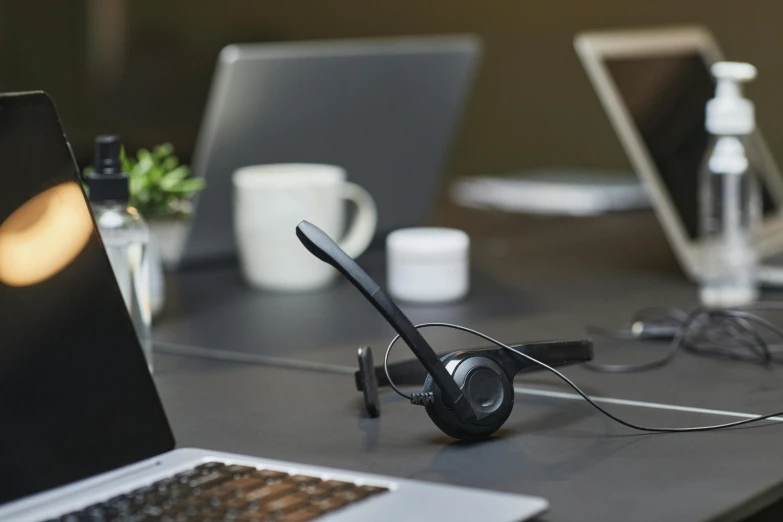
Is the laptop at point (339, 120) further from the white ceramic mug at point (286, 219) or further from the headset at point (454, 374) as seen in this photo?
the headset at point (454, 374)

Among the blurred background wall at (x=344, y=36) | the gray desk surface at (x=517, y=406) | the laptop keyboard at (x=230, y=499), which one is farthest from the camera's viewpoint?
the blurred background wall at (x=344, y=36)

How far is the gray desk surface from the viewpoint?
0.74 m

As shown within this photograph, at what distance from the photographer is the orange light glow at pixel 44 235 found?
0.73m

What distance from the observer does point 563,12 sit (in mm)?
3207

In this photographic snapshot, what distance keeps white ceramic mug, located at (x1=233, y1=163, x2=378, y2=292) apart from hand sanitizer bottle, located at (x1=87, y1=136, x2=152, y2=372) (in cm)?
35

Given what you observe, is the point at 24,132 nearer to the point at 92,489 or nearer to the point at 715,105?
the point at 92,489

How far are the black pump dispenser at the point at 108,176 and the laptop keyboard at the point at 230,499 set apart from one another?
1.37 feet

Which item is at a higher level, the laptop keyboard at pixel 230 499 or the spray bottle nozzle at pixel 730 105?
the spray bottle nozzle at pixel 730 105

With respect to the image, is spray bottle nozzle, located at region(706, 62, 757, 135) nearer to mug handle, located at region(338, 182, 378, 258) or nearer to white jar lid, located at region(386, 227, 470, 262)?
white jar lid, located at region(386, 227, 470, 262)

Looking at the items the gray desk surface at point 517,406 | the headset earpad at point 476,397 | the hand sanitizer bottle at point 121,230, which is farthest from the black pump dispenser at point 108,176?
the headset earpad at point 476,397

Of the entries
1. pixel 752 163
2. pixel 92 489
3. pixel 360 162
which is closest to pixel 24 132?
pixel 92 489

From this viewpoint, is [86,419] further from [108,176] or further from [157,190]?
[157,190]

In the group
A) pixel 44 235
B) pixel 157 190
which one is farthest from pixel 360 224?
pixel 44 235

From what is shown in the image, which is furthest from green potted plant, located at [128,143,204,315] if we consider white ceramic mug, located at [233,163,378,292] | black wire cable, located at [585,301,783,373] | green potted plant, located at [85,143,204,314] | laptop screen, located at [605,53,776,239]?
laptop screen, located at [605,53,776,239]
